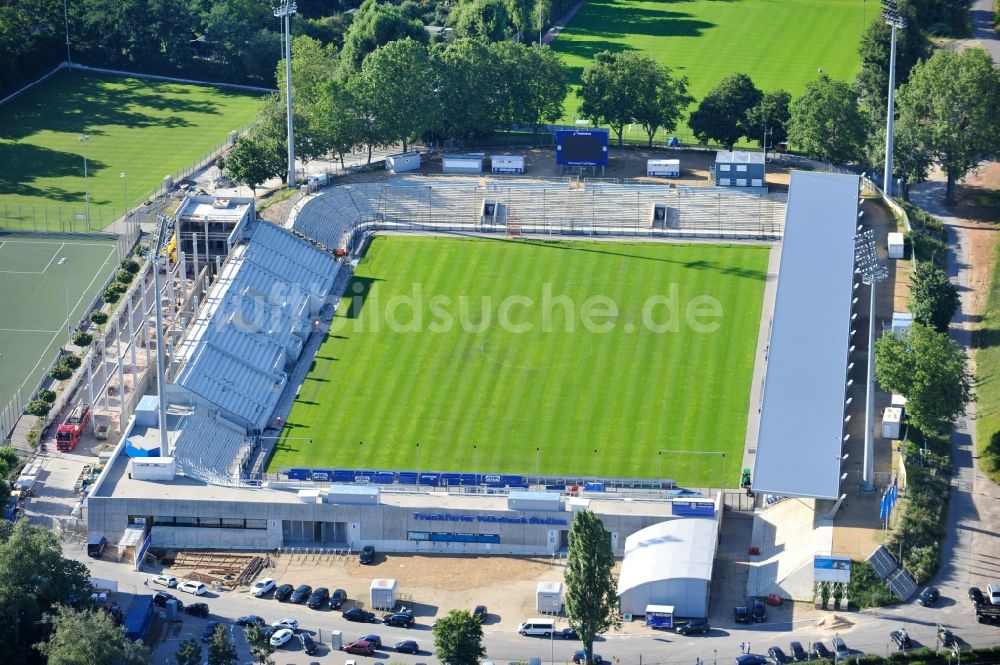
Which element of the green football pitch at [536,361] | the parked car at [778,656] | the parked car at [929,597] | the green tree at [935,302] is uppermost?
the green tree at [935,302]

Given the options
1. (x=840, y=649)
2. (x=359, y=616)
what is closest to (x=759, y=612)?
(x=840, y=649)

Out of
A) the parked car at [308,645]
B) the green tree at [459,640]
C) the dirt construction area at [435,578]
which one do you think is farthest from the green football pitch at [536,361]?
the green tree at [459,640]

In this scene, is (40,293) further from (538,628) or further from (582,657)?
(582,657)

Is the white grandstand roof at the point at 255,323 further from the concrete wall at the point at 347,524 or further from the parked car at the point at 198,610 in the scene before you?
the parked car at the point at 198,610

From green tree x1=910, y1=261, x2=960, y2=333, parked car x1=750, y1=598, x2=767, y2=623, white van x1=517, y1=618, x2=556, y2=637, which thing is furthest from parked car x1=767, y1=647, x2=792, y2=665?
green tree x1=910, y1=261, x2=960, y2=333

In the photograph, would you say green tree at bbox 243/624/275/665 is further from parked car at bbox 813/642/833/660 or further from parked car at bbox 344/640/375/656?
parked car at bbox 813/642/833/660

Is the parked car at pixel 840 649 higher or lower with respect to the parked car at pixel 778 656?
higher

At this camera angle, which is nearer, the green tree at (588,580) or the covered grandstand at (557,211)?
the green tree at (588,580)
